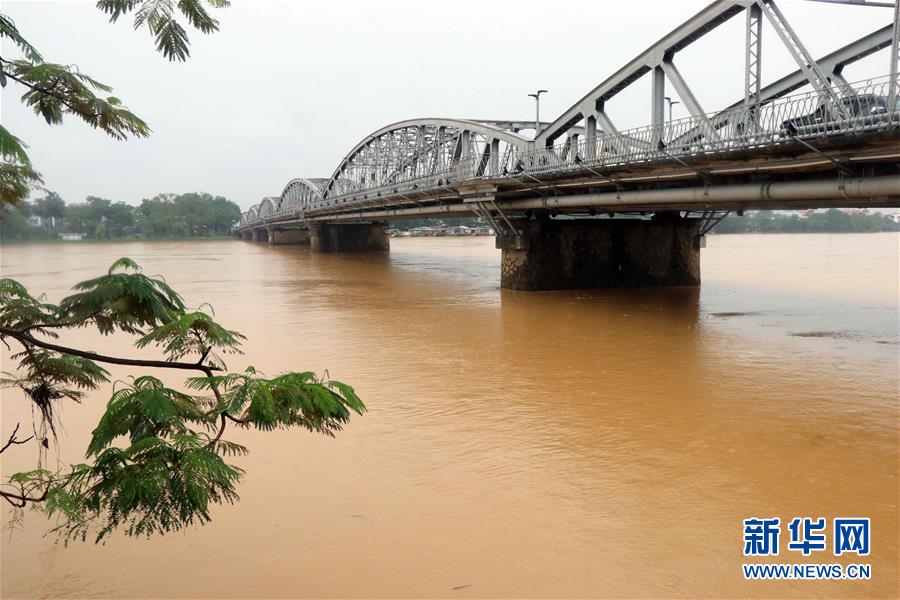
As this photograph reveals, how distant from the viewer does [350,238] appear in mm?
69062

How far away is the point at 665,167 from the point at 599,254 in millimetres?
10137

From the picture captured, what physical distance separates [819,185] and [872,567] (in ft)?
34.7

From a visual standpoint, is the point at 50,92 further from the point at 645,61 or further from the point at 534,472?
the point at 645,61

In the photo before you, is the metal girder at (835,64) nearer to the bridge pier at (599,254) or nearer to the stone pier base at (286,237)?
the bridge pier at (599,254)

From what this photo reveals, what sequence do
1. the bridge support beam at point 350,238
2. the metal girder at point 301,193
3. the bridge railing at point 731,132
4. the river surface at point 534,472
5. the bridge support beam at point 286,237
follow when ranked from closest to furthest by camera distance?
the river surface at point 534,472
the bridge railing at point 731,132
the bridge support beam at point 350,238
the metal girder at point 301,193
the bridge support beam at point 286,237

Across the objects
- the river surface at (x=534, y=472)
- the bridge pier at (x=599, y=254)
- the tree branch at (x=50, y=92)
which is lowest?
the river surface at (x=534, y=472)

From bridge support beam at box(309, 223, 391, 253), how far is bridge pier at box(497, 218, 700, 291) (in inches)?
1665

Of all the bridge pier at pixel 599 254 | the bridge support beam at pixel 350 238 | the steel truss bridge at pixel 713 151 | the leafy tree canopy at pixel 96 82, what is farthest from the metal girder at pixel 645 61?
the bridge support beam at pixel 350 238

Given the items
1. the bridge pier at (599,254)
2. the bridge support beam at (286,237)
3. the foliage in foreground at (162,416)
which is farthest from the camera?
the bridge support beam at (286,237)

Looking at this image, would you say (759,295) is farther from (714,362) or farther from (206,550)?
(206,550)

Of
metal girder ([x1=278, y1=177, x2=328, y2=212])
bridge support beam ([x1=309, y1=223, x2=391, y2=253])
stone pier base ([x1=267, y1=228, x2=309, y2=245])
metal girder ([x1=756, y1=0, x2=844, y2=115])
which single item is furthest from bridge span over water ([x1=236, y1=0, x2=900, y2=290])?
stone pier base ([x1=267, y1=228, x2=309, y2=245])

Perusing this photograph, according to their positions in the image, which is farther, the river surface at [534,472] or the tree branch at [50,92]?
the river surface at [534,472]

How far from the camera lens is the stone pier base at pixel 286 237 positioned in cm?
10244

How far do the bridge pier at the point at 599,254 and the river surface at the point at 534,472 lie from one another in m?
9.44
